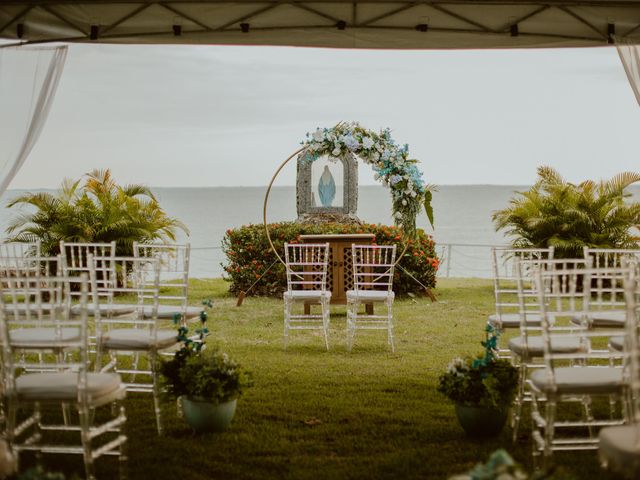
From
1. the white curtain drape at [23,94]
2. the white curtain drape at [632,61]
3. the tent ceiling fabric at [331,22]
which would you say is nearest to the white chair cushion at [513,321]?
the white curtain drape at [632,61]

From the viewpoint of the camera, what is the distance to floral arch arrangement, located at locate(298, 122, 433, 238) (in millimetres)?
8648

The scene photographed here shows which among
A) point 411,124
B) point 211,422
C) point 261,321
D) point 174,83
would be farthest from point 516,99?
point 211,422

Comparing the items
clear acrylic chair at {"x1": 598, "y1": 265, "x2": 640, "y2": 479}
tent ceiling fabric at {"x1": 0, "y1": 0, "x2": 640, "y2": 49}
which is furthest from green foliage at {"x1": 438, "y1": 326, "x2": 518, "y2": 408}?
tent ceiling fabric at {"x1": 0, "y1": 0, "x2": 640, "y2": 49}

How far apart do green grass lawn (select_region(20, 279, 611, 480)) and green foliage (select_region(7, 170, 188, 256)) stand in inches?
138

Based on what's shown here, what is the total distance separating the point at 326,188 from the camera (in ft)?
41.0

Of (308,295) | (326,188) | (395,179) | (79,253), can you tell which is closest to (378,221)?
(326,188)

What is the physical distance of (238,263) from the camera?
37.5ft

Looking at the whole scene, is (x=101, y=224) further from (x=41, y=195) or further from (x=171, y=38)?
(x=171, y=38)

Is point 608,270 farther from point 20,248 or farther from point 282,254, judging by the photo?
point 282,254

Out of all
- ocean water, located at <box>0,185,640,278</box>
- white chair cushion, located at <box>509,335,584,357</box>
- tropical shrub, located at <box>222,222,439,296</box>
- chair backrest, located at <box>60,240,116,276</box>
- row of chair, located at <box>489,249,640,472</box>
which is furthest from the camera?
ocean water, located at <box>0,185,640,278</box>

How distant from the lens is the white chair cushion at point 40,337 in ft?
13.5

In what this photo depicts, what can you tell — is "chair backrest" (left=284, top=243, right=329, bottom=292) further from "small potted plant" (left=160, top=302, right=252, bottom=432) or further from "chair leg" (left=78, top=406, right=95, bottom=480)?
"chair leg" (left=78, top=406, right=95, bottom=480)

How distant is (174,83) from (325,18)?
127 ft

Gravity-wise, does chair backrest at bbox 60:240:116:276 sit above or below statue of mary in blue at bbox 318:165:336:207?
below
